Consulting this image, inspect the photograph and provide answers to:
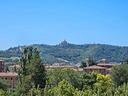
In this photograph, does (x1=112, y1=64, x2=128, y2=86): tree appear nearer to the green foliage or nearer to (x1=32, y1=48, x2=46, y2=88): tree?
the green foliage

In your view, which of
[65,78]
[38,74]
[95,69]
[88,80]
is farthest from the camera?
[95,69]

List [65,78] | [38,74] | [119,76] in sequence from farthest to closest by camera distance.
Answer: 1. [119,76]
2. [65,78]
3. [38,74]

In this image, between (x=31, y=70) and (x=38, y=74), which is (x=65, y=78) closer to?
(x=38, y=74)

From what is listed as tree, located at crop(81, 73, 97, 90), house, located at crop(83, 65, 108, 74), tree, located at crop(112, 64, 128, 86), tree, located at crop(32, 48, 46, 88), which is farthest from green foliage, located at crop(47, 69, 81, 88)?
house, located at crop(83, 65, 108, 74)

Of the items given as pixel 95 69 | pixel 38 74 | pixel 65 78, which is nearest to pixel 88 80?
pixel 65 78

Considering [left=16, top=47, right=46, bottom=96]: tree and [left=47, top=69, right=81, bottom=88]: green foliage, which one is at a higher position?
[left=16, top=47, right=46, bottom=96]: tree

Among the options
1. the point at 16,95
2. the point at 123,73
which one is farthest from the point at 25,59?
the point at 123,73

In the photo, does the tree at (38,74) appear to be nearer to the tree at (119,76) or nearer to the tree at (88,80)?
the tree at (88,80)

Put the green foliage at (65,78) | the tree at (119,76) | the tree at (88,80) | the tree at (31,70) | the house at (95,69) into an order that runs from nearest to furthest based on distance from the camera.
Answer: the tree at (31,70), the green foliage at (65,78), the tree at (88,80), the tree at (119,76), the house at (95,69)

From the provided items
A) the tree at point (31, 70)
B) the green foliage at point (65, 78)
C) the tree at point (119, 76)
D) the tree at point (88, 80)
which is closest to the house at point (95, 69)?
the tree at point (119, 76)

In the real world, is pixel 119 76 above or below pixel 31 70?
below

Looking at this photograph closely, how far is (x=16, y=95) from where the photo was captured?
5869 cm

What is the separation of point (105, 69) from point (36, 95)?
77.2 m

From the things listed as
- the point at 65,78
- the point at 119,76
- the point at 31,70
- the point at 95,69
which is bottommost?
the point at 95,69
